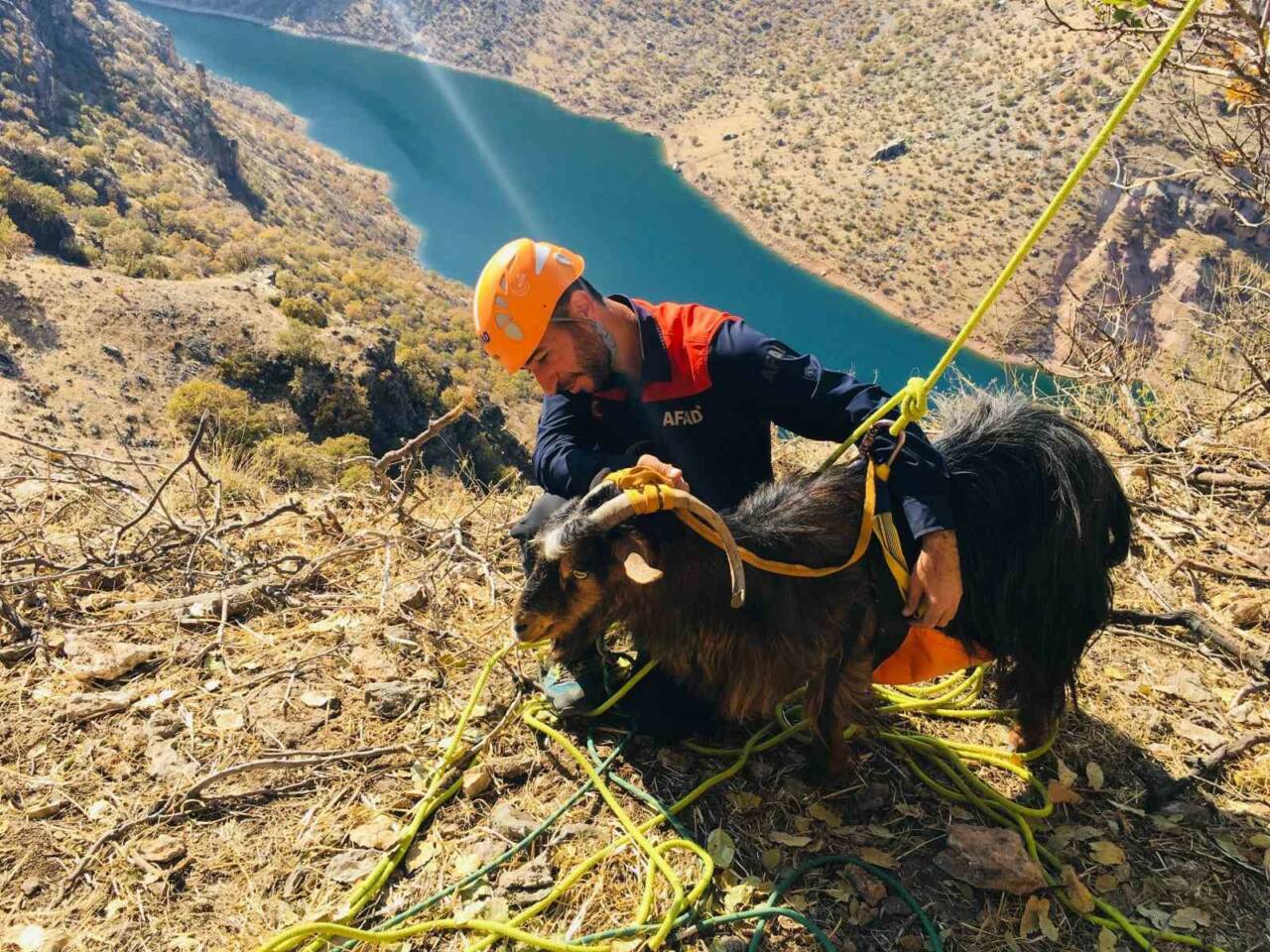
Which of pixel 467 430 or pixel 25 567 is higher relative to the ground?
pixel 25 567

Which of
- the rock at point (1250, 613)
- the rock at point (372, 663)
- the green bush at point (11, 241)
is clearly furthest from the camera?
the green bush at point (11, 241)

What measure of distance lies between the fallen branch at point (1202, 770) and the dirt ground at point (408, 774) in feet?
0.11

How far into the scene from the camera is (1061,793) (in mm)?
3094

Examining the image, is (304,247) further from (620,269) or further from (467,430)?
(467,430)

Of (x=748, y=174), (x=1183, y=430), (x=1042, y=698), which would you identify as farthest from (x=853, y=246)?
(x=1042, y=698)

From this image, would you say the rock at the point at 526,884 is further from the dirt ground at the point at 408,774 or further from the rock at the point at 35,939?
the rock at the point at 35,939

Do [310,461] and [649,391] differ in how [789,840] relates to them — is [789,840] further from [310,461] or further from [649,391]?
[310,461]

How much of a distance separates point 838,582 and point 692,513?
2.31 feet

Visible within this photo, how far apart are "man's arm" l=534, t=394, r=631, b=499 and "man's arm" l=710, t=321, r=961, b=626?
624 mm

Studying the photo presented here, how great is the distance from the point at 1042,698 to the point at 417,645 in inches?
113

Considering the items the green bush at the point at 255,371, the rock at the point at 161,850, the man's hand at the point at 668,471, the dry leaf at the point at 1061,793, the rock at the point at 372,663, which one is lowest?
the green bush at the point at 255,371

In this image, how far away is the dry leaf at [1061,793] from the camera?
308 centimetres

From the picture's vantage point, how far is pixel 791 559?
2.84 meters

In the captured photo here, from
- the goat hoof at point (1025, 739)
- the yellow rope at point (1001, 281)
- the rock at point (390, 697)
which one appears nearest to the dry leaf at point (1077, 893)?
the goat hoof at point (1025, 739)
